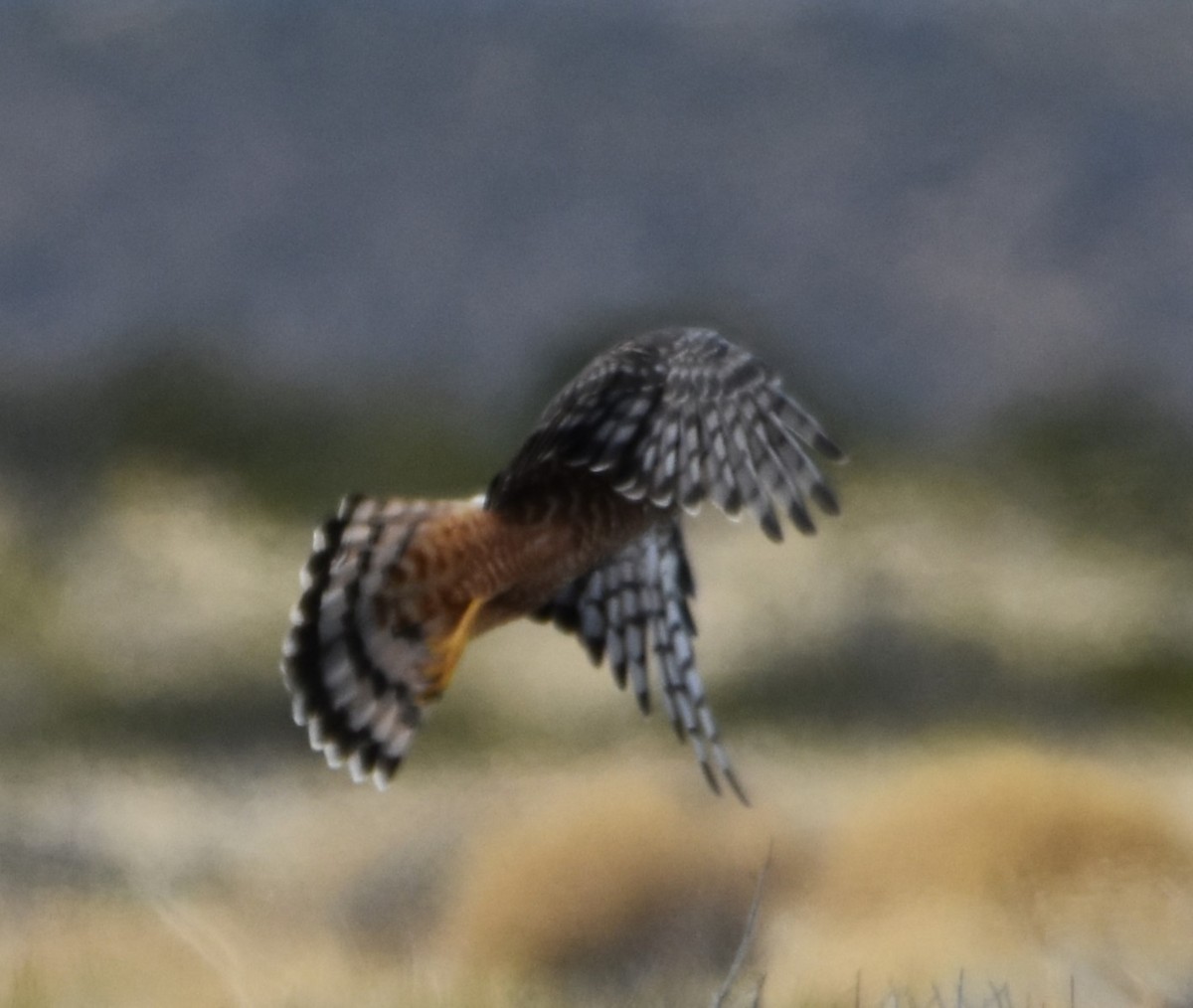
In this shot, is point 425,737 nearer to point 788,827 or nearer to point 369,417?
point 369,417

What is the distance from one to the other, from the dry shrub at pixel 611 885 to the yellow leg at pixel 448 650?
3.29 feet

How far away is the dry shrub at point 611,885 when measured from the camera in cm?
466

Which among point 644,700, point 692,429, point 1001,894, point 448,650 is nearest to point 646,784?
point 1001,894

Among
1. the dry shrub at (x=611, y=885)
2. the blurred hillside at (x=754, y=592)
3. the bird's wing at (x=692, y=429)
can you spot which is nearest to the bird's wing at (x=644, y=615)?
the bird's wing at (x=692, y=429)

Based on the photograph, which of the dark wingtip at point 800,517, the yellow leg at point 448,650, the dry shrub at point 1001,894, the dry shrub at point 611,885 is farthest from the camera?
the dry shrub at point 611,885

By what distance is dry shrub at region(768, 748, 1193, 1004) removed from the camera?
391cm

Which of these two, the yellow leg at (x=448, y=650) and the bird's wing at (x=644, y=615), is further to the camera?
the bird's wing at (x=644, y=615)

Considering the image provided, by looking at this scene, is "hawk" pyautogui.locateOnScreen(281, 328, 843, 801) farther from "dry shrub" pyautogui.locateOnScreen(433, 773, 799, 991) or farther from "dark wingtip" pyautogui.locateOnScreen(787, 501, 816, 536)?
"dry shrub" pyautogui.locateOnScreen(433, 773, 799, 991)

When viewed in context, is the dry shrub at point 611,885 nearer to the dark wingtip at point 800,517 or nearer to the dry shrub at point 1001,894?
the dry shrub at point 1001,894

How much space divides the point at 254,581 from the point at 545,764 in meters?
4.41

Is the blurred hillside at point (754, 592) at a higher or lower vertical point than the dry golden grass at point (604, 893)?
higher

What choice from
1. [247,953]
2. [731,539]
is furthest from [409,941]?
[731,539]

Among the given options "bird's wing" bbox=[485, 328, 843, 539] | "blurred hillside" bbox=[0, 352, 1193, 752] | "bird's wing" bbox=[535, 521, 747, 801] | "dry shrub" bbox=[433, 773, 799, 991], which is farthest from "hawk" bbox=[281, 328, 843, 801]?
"blurred hillside" bbox=[0, 352, 1193, 752]

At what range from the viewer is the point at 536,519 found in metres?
3.37
